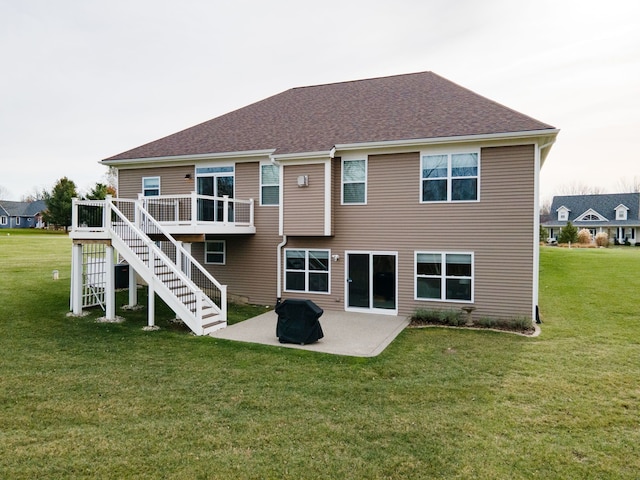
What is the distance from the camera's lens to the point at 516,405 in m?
5.72

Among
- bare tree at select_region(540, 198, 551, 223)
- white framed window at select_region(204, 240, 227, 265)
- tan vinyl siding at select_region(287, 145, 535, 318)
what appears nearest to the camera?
tan vinyl siding at select_region(287, 145, 535, 318)

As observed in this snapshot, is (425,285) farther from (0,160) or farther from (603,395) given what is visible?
(0,160)

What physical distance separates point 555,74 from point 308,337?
1401 centimetres

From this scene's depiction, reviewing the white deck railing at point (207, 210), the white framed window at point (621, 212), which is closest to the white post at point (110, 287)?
the white deck railing at point (207, 210)

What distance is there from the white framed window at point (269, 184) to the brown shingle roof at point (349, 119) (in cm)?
73

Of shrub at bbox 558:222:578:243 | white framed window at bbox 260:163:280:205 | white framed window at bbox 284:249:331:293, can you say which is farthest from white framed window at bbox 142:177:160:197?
shrub at bbox 558:222:578:243

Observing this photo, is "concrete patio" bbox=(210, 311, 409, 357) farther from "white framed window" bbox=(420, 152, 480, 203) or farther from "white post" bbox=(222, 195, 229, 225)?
"white framed window" bbox=(420, 152, 480, 203)

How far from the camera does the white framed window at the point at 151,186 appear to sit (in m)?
14.7

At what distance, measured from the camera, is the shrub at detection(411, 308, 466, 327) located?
1088 cm

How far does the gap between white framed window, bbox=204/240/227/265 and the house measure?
0.13 ft

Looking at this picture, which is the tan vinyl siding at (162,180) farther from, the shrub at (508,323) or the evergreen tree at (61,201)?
the evergreen tree at (61,201)

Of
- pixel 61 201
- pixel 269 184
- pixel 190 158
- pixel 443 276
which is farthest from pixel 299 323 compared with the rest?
pixel 61 201

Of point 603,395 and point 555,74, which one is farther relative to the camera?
point 555,74

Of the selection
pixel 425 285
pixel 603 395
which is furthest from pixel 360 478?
pixel 425 285
